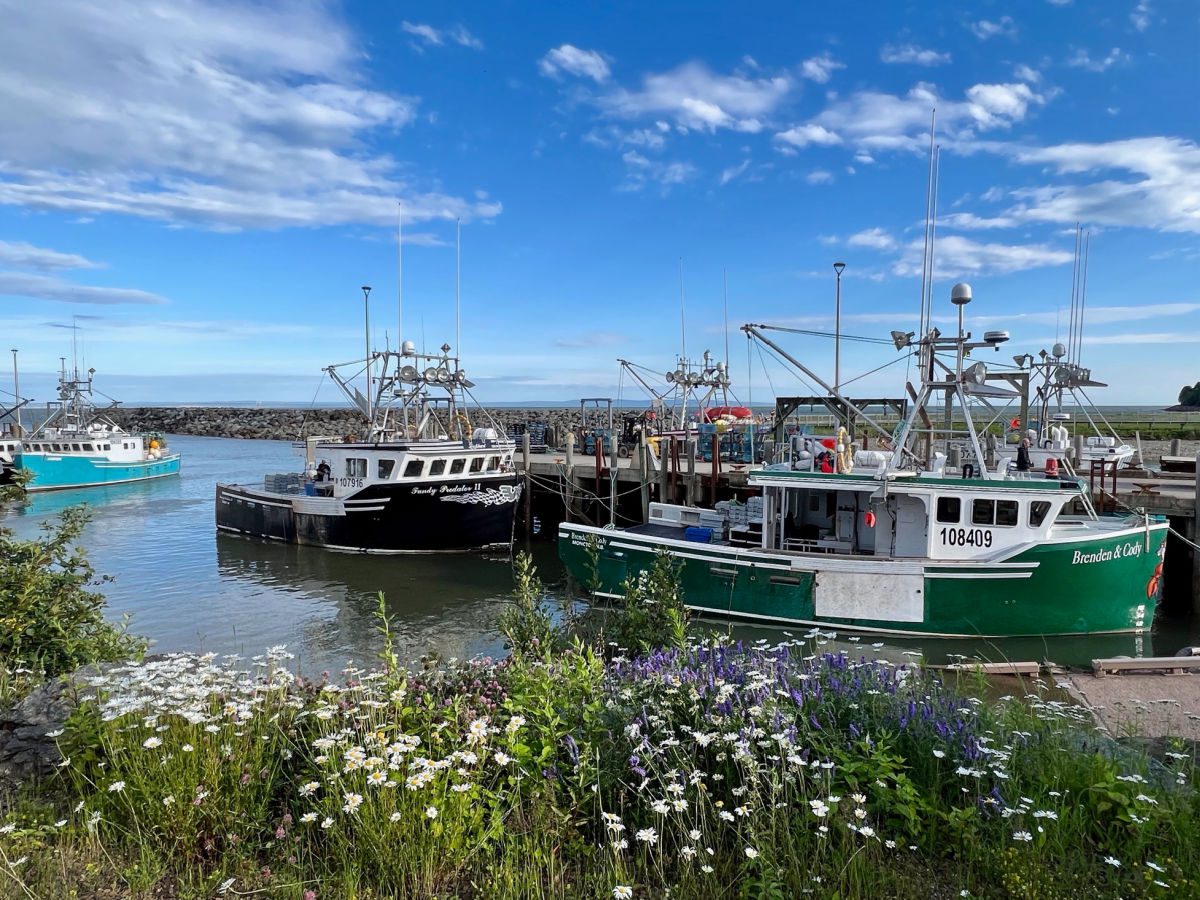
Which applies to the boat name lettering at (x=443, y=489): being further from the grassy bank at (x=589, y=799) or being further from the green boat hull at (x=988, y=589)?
the grassy bank at (x=589, y=799)

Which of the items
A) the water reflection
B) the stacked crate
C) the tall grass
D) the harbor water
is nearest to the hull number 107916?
the harbor water

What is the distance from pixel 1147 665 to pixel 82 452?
152ft

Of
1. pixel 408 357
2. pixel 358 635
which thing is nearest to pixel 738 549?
pixel 358 635

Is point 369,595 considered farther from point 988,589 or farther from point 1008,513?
point 1008,513

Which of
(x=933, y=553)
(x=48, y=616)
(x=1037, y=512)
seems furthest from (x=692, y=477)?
(x=48, y=616)

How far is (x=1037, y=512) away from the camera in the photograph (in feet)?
41.1

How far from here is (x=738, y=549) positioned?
1371 centimetres

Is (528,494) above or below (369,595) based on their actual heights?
above

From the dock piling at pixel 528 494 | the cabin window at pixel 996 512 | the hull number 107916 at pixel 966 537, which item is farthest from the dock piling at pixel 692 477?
the cabin window at pixel 996 512

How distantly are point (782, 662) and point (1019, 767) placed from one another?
4.95 ft

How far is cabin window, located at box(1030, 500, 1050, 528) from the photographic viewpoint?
40.9 ft

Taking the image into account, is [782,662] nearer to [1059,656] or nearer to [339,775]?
[339,775]

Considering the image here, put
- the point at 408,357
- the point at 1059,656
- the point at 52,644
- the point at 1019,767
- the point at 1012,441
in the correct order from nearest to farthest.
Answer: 1. the point at 1019,767
2. the point at 52,644
3. the point at 1059,656
4. the point at 408,357
5. the point at 1012,441

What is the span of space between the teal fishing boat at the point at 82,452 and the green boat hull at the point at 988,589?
37.0 metres
